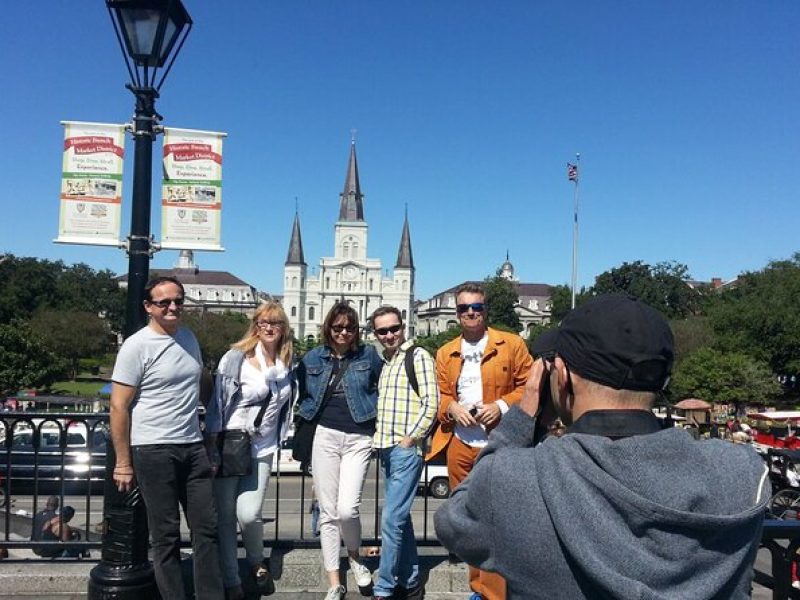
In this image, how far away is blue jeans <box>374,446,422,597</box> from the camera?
404cm

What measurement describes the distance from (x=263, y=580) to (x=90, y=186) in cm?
289

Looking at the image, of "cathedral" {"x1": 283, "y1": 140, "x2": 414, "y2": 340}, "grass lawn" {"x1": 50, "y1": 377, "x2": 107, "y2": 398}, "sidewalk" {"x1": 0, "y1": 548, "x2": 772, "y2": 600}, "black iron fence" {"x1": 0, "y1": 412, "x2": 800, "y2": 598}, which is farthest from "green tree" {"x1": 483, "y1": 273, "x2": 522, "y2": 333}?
"sidewalk" {"x1": 0, "y1": 548, "x2": 772, "y2": 600}

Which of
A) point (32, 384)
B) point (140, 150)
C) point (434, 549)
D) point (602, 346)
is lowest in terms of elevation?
point (32, 384)

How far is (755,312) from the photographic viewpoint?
43.2 metres

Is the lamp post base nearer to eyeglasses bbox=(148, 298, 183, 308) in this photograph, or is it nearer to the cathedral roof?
eyeglasses bbox=(148, 298, 183, 308)

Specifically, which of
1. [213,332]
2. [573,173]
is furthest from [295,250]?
[573,173]

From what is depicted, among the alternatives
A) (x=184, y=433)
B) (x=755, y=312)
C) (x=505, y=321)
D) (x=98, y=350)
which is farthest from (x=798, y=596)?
(x=505, y=321)

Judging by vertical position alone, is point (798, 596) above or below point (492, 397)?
below

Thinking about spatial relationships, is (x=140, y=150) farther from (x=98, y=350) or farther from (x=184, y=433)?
(x=98, y=350)

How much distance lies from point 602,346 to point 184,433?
9.99 feet

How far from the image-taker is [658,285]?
77500 mm

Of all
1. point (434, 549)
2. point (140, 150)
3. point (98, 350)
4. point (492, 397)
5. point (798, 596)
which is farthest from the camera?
point (98, 350)

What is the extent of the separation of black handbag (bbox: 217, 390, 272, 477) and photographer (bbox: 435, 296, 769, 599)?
2.86 metres

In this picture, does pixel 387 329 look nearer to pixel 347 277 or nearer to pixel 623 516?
pixel 623 516
